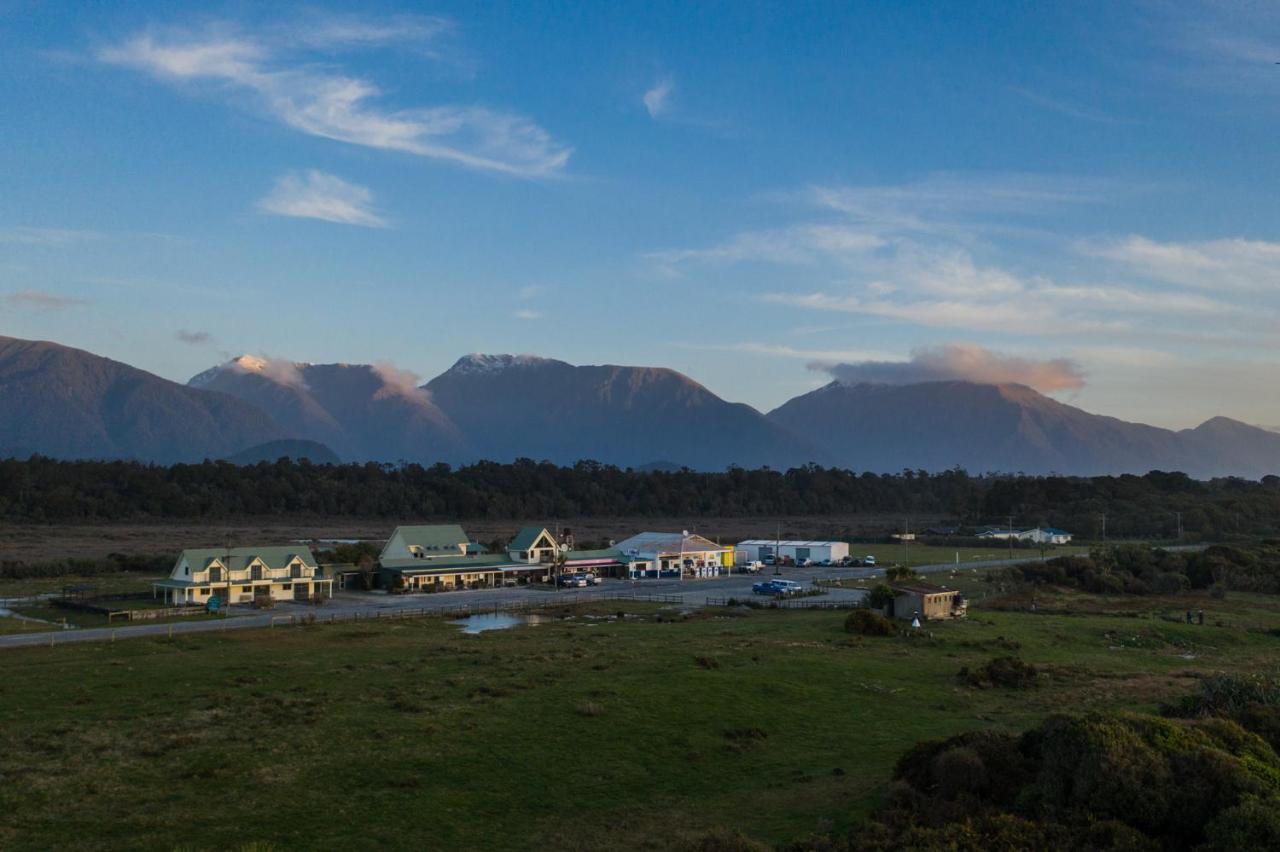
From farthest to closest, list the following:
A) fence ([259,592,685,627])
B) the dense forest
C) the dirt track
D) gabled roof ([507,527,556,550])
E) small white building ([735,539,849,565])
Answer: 1. the dense forest
2. the dirt track
3. small white building ([735,539,849,565])
4. gabled roof ([507,527,556,550])
5. fence ([259,592,685,627])

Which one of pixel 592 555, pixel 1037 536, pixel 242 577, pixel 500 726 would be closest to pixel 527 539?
pixel 592 555

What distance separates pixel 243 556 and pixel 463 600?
519 inches

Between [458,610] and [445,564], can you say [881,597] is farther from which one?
[445,564]

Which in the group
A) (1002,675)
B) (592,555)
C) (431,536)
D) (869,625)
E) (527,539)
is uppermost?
(431,536)

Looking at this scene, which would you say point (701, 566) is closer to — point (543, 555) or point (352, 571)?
point (543, 555)

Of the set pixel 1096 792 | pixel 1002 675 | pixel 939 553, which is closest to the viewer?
pixel 1096 792

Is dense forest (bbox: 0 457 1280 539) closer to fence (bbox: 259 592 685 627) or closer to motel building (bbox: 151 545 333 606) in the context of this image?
fence (bbox: 259 592 685 627)

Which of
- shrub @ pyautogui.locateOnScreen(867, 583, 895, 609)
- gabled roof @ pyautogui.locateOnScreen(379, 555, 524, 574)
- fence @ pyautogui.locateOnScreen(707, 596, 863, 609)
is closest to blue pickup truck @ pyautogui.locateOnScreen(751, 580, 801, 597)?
fence @ pyautogui.locateOnScreen(707, 596, 863, 609)

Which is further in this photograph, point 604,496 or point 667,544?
point 604,496

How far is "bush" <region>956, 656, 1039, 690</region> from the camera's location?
97.1 ft

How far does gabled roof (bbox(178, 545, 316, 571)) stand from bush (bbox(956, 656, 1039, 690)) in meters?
41.3

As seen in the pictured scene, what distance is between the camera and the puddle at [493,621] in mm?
45938

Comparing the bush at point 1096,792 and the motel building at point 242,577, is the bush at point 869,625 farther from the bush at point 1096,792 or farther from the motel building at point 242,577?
the motel building at point 242,577

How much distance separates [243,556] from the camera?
182 ft
